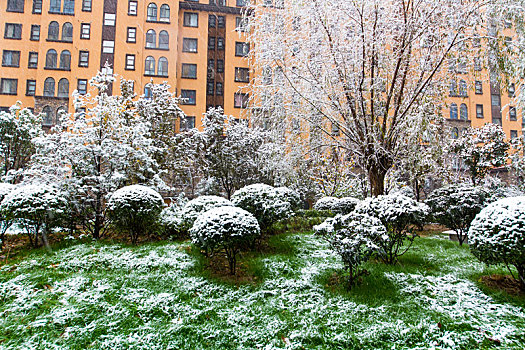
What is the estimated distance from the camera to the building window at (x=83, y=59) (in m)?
28.6

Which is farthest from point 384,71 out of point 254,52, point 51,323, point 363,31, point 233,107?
point 233,107

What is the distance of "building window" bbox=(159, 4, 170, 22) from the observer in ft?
98.7

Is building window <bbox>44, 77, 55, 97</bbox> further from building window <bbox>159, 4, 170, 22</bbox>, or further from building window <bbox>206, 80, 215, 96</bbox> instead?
building window <bbox>206, 80, 215, 96</bbox>

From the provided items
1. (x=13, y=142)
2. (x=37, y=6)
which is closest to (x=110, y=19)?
(x=37, y=6)

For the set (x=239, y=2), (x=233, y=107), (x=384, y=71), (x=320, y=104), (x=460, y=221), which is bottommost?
(x=460, y=221)

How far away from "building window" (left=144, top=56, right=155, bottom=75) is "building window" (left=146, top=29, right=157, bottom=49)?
1232mm

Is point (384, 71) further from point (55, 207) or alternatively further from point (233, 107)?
point (233, 107)

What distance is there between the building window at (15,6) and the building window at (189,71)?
15.3 metres

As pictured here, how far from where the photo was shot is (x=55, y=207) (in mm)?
7219

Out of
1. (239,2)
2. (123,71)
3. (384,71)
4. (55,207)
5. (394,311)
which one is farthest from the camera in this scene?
(239,2)

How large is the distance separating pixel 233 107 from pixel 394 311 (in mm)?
27989

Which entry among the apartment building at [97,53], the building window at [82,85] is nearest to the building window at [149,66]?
the apartment building at [97,53]

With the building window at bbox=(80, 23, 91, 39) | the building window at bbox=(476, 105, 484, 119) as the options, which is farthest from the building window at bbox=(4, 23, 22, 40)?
the building window at bbox=(476, 105, 484, 119)

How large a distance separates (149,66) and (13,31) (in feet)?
42.1
